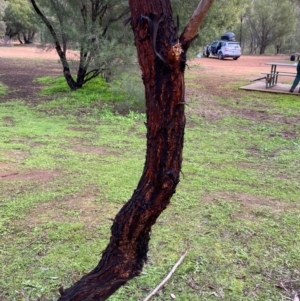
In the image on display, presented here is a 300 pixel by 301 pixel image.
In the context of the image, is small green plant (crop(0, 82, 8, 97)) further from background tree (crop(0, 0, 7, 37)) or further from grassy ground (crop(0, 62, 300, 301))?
background tree (crop(0, 0, 7, 37))

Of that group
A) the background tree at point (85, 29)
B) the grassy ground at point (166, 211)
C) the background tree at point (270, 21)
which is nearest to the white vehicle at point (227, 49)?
the background tree at point (270, 21)

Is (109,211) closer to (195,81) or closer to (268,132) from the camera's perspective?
(268,132)

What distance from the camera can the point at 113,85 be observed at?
816cm

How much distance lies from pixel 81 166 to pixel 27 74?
10.3 metres

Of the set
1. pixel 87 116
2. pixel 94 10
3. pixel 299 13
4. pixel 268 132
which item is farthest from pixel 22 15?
pixel 268 132

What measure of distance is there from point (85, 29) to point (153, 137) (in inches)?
304

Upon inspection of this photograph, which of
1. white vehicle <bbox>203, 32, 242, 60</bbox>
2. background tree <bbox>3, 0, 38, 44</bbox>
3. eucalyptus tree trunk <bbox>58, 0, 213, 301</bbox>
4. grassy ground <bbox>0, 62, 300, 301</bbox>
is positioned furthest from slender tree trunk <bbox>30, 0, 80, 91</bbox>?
background tree <bbox>3, 0, 38, 44</bbox>

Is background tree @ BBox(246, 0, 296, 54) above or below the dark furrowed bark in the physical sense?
above

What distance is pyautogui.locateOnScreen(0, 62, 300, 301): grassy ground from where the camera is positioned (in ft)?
8.28

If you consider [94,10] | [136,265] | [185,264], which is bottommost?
[185,264]

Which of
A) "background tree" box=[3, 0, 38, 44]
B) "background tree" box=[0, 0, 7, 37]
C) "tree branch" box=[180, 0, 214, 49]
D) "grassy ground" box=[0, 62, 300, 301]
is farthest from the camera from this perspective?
"background tree" box=[0, 0, 7, 37]

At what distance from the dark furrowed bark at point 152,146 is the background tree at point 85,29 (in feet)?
21.7

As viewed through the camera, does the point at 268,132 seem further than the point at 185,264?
Yes

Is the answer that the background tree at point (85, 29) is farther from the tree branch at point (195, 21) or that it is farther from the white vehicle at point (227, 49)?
the white vehicle at point (227, 49)
